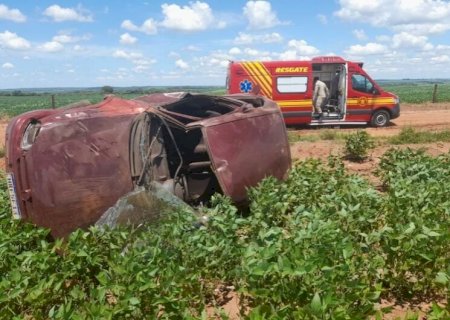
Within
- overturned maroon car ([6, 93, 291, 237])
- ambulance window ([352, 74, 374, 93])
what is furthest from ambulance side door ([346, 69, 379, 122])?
overturned maroon car ([6, 93, 291, 237])

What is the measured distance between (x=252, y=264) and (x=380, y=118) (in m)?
14.5

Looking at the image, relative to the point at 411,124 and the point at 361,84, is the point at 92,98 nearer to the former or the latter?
the point at 411,124

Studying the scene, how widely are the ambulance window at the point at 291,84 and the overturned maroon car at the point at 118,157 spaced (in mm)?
9347

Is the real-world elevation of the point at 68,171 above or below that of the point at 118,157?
below

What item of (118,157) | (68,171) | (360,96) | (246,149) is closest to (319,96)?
(360,96)

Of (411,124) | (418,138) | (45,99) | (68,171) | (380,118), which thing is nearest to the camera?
(68,171)

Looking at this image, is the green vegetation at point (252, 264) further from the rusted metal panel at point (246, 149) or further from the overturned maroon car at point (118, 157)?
the rusted metal panel at point (246, 149)

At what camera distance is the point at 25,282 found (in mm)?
3240

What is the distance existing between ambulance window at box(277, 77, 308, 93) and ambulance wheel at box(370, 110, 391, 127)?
2872 mm

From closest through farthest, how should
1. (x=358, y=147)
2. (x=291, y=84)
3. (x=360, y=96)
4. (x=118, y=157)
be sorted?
(x=118, y=157) < (x=358, y=147) < (x=291, y=84) < (x=360, y=96)

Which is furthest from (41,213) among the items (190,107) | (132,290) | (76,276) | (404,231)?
(404,231)

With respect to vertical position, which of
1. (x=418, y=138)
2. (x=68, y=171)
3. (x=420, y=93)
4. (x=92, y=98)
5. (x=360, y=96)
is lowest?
(x=92, y=98)

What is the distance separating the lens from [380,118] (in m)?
16.4

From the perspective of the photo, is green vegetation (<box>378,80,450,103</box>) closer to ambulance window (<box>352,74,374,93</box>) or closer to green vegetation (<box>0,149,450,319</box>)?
ambulance window (<box>352,74,374,93</box>)
